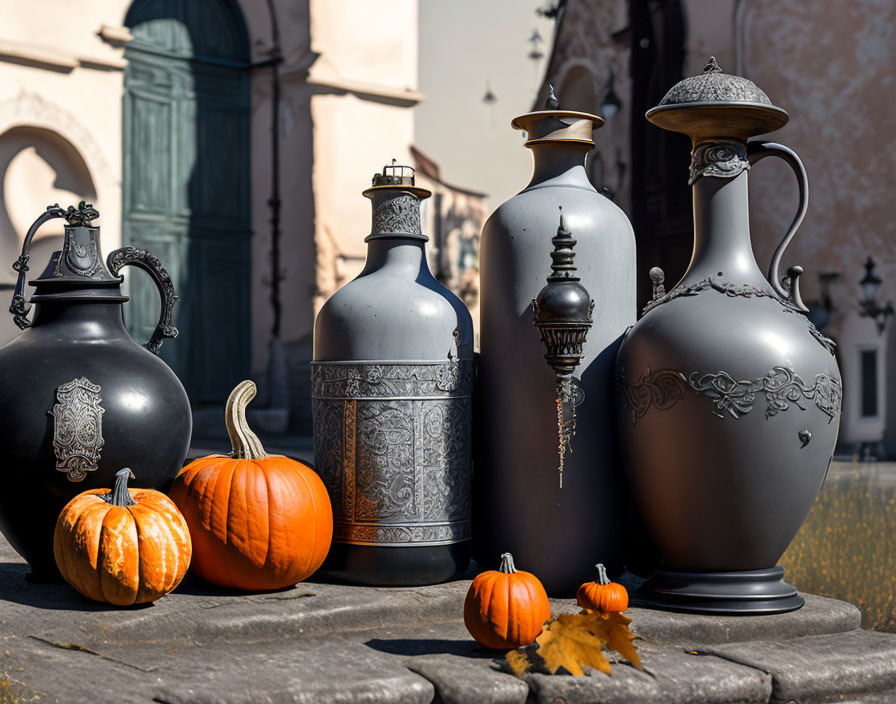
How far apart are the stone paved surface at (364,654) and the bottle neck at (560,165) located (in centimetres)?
127

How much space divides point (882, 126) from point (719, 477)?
10.3 m

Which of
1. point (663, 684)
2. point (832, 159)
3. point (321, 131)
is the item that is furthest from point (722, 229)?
point (832, 159)

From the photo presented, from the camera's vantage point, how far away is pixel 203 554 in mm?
3262

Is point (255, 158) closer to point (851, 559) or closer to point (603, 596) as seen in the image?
point (851, 559)

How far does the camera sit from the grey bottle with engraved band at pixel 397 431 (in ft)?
11.1

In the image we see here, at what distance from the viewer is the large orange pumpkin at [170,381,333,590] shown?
10.5 ft

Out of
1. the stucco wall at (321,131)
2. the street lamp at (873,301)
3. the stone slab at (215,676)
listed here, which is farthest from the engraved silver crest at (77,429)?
the street lamp at (873,301)

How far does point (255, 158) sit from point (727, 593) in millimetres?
9051

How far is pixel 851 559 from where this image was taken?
4.43 metres

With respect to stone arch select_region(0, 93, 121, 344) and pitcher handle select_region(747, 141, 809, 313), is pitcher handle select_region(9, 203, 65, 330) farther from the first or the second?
stone arch select_region(0, 93, 121, 344)

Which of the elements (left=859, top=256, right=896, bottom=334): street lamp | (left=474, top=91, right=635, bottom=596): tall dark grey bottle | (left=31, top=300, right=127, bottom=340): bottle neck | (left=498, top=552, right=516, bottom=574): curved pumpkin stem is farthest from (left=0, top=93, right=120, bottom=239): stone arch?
(left=498, top=552, right=516, bottom=574): curved pumpkin stem

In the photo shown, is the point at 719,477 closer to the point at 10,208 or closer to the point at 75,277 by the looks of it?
the point at 75,277

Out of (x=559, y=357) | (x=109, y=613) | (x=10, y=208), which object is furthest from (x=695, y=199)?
(x=10, y=208)

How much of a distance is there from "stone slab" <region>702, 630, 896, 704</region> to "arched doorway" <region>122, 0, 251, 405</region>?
8.37 meters
